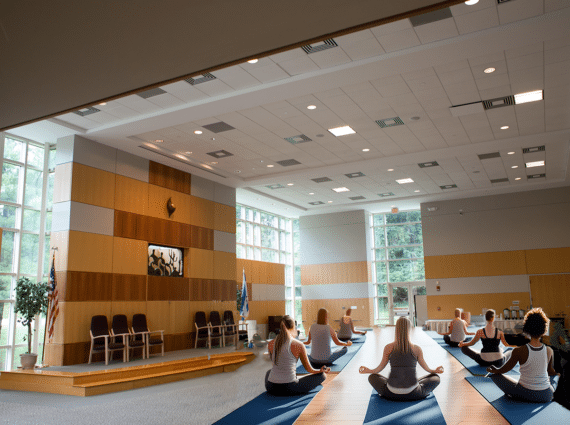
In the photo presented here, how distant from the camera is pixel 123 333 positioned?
32.9ft

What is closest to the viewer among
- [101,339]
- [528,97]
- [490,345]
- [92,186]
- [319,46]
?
[319,46]

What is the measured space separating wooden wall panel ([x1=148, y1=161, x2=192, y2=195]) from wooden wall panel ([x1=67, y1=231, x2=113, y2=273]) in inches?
87.2

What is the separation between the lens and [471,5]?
20.0 ft

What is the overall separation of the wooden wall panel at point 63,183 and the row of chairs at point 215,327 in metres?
4.85

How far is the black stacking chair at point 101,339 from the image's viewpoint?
9.34 m

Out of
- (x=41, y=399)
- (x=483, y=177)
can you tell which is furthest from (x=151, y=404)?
(x=483, y=177)

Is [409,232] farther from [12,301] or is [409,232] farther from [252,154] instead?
[12,301]

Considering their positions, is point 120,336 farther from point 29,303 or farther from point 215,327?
point 215,327

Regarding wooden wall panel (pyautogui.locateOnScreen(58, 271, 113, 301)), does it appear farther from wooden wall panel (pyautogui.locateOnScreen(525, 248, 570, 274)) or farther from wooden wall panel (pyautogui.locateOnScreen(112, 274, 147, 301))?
wooden wall panel (pyautogui.locateOnScreen(525, 248, 570, 274))

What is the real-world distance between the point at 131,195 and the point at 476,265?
522 inches

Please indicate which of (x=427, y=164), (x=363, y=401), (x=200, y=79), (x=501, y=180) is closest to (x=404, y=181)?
(x=427, y=164)

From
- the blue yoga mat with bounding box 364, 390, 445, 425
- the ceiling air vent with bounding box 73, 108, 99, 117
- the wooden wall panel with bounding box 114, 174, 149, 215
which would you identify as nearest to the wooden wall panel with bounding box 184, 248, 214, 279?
the wooden wall panel with bounding box 114, 174, 149, 215

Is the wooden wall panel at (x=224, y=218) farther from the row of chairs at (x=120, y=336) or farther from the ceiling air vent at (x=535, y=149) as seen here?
the ceiling air vent at (x=535, y=149)

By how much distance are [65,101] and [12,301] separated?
902cm
